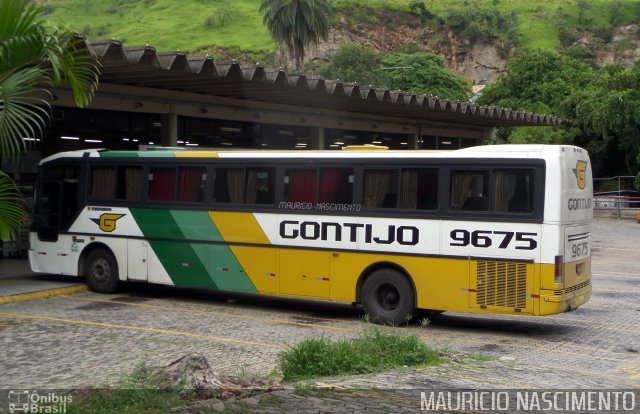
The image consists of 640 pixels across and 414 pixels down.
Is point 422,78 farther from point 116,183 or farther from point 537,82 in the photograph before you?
point 116,183

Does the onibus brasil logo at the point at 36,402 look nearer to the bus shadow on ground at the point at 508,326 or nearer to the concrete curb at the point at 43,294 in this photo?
the bus shadow on ground at the point at 508,326

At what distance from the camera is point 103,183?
1791cm

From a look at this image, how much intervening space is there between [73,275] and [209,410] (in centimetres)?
1193

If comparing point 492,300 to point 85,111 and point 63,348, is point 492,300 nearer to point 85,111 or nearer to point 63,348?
point 63,348

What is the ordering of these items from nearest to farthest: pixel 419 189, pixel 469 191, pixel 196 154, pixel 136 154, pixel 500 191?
pixel 500 191
pixel 469 191
pixel 419 189
pixel 196 154
pixel 136 154

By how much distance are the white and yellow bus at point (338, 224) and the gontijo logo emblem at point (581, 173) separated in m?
0.05

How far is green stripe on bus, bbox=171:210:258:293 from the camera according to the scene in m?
16.2

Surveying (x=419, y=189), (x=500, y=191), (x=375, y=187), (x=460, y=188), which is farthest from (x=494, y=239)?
(x=375, y=187)

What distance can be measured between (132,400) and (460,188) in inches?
320

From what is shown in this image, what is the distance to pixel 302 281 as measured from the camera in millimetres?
15500

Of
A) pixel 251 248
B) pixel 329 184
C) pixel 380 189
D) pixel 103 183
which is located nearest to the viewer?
pixel 380 189

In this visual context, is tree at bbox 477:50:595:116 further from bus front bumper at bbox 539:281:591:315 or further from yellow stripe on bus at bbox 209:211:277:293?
bus front bumper at bbox 539:281:591:315

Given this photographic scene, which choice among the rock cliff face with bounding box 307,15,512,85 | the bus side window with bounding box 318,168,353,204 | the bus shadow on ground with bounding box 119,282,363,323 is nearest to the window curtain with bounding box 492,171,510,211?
the bus side window with bounding box 318,168,353,204

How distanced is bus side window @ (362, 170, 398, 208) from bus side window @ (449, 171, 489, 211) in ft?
3.48
